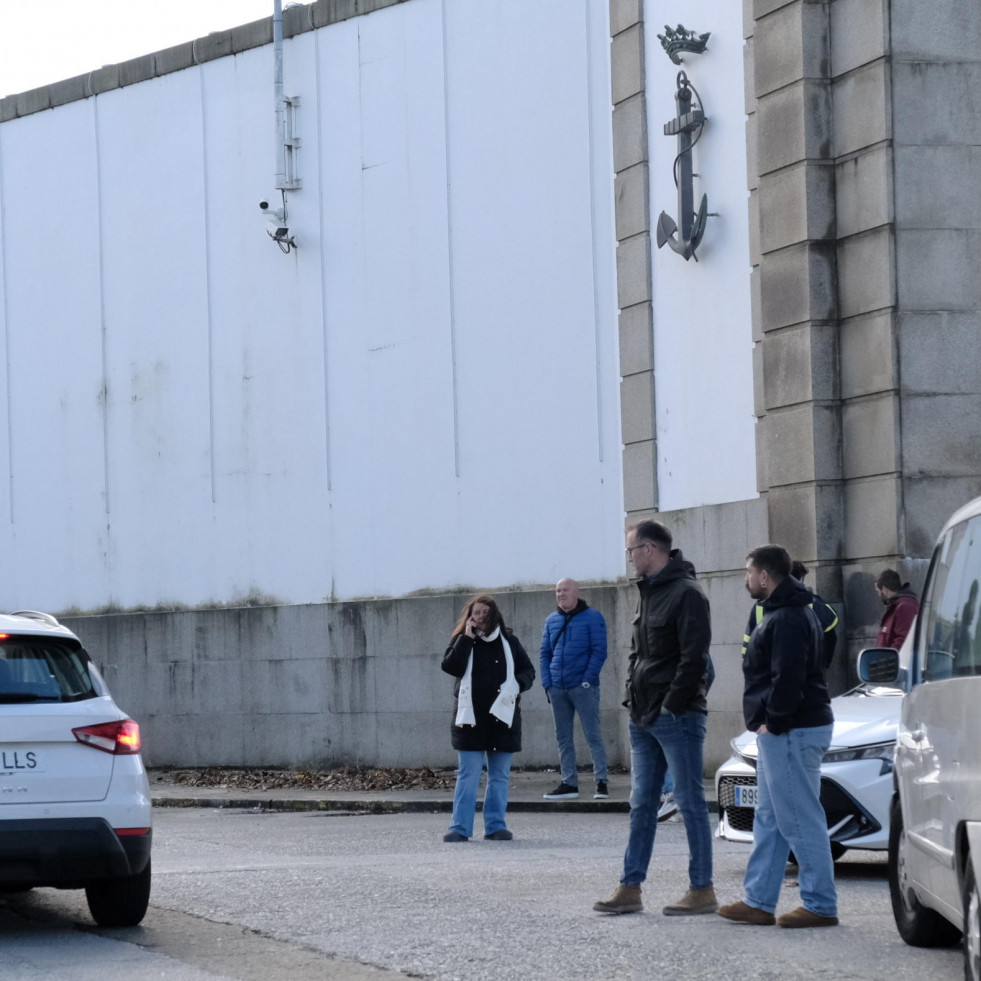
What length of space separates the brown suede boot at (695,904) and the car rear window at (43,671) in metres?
2.81

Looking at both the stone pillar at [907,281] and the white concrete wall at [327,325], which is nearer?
the stone pillar at [907,281]

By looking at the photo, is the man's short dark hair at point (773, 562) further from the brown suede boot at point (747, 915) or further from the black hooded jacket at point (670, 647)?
the brown suede boot at point (747, 915)

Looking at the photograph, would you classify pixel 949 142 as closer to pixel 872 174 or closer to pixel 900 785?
pixel 872 174

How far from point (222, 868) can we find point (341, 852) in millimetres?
1219

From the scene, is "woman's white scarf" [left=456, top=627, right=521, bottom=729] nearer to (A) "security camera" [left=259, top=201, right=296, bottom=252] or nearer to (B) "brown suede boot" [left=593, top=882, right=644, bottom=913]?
(B) "brown suede boot" [left=593, top=882, right=644, bottom=913]

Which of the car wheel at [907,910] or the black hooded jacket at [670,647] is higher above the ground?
the black hooded jacket at [670,647]

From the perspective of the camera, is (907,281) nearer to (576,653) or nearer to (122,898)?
(576,653)

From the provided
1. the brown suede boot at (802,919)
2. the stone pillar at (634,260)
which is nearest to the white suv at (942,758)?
the brown suede boot at (802,919)

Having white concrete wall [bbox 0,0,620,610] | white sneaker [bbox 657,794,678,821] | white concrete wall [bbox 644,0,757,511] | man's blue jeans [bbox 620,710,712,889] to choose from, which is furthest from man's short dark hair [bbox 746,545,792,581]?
white concrete wall [bbox 0,0,620,610]

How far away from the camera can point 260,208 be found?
71.4ft

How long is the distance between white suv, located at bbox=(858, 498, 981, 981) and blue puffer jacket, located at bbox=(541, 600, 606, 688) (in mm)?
8019

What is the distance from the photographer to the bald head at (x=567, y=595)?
16078 mm

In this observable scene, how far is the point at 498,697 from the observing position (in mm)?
13211

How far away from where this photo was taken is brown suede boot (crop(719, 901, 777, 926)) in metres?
8.28
